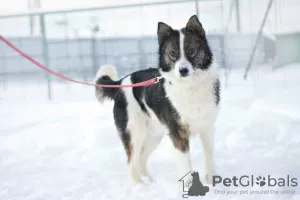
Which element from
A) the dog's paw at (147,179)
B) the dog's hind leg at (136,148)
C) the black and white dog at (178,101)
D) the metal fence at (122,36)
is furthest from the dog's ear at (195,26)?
the metal fence at (122,36)

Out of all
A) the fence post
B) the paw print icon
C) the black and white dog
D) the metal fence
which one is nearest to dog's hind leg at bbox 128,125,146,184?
the black and white dog

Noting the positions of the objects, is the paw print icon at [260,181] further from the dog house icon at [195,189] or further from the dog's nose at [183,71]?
the dog's nose at [183,71]

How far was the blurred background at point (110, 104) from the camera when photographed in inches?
68.8

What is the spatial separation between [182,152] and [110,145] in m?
1.07

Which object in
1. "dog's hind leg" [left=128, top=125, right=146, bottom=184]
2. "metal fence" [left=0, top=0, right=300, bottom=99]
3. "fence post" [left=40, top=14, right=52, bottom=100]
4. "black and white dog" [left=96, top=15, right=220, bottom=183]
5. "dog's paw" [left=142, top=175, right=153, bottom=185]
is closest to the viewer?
"black and white dog" [left=96, top=15, right=220, bottom=183]

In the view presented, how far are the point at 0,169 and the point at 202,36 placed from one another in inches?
55.5

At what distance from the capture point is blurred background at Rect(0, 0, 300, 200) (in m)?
1.75

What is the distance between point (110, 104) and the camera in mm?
3742

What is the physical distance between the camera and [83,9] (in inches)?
145

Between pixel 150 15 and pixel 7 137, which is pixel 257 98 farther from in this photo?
pixel 7 137

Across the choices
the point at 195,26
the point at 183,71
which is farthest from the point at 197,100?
the point at 195,26

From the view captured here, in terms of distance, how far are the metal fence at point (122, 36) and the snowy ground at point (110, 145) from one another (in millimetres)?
181

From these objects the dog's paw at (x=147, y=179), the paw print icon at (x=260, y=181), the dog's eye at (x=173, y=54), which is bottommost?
the dog's paw at (x=147, y=179)

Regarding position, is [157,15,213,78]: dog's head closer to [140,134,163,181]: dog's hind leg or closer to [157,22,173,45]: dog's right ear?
[157,22,173,45]: dog's right ear
